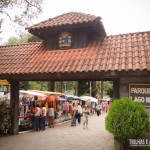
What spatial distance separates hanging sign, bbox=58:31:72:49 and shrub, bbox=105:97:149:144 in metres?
4.43

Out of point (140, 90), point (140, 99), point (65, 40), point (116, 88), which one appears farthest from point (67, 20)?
point (140, 99)

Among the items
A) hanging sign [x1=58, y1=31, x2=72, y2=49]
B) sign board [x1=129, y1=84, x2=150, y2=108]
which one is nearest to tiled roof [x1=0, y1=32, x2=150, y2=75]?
hanging sign [x1=58, y1=31, x2=72, y2=49]

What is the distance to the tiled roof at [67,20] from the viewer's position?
11577 millimetres

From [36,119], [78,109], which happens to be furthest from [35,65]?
[78,109]

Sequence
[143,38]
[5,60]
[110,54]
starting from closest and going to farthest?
1. [110,54]
2. [143,38]
3. [5,60]

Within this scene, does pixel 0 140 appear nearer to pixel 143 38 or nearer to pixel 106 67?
pixel 106 67

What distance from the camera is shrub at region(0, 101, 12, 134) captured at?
45.1 feet

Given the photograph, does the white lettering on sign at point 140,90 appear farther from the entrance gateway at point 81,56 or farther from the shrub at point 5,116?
the shrub at point 5,116

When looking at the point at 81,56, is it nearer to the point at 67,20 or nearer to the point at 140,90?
the point at 67,20

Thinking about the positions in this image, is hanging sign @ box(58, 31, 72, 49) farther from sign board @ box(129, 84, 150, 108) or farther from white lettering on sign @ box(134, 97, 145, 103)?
white lettering on sign @ box(134, 97, 145, 103)

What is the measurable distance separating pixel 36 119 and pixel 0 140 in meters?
4.93

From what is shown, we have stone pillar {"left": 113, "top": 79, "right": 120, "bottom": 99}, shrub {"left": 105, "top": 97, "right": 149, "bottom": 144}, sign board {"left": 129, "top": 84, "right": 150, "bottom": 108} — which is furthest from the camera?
stone pillar {"left": 113, "top": 79, "right": 120, "bottom": 99}

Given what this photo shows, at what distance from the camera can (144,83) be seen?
9.64 metres

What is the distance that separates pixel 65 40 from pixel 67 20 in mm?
1054
